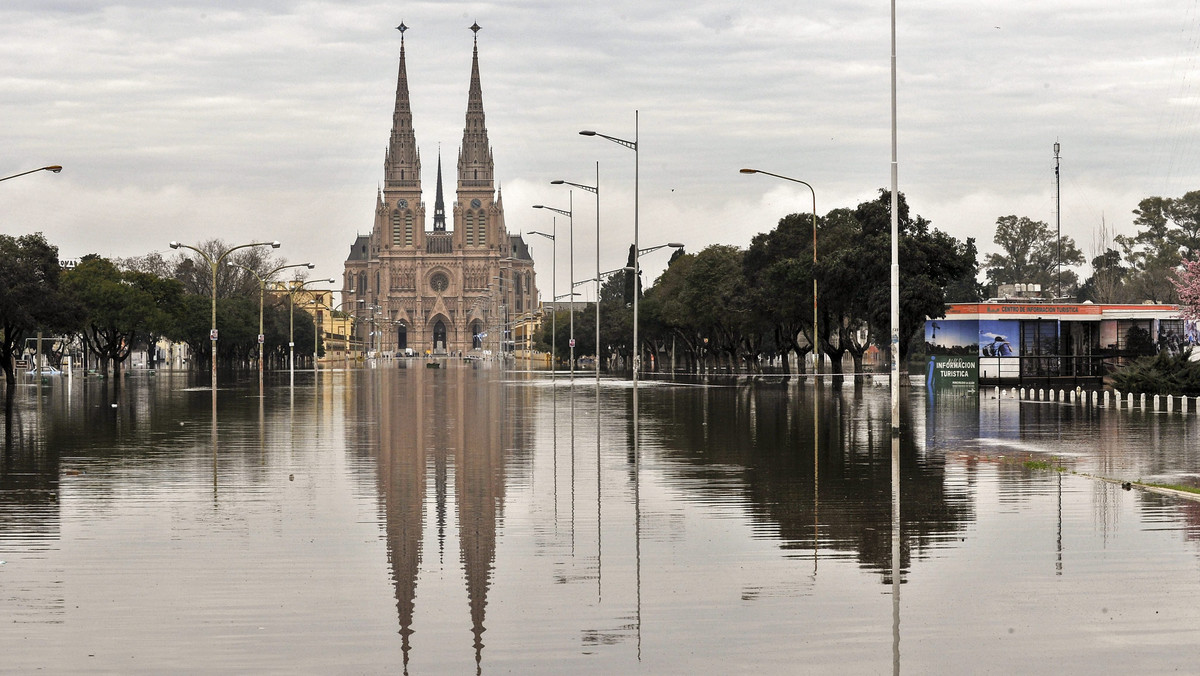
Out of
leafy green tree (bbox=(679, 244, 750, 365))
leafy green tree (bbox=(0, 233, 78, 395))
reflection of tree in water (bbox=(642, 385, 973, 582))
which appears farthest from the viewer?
leafy green tree (bbox=(679, 244, 750, 365))

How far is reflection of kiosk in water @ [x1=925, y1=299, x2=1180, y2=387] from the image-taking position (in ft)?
183

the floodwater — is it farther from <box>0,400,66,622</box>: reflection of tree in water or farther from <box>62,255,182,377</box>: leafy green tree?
<box>62,255,182,377</box>: leafy green tree

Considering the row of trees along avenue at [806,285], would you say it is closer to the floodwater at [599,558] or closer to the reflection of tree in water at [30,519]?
the floodwater at [599,558]

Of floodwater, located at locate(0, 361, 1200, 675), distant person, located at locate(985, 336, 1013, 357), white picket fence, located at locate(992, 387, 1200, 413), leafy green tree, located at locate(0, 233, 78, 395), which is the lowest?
floodwater, located at locate(0, 361, 1200, 675)

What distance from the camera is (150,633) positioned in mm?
8156

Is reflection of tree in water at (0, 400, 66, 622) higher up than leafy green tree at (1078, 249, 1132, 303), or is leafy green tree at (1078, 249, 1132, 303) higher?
leafy green tree at (1078, 249, 1132, 303)

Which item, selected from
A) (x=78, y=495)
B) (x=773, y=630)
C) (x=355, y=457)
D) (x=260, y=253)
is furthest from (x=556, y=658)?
(x=260, y=253)

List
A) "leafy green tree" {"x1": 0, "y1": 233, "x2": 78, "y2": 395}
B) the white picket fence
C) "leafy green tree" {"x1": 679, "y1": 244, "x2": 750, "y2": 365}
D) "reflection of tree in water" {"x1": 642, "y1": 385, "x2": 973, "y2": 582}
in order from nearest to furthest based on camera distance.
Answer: "reflection of tree in water" {"x1": 642, "y1": 385, "x2": 973, "y2": 582} < the white picket fence < "leafy green tree" {"x1": 0, "y1": 233, "x2": 78, "y2": 395} < "leafy green tree" {"x1": 679, "y1": 244, "x2": 750, "y2": 365}

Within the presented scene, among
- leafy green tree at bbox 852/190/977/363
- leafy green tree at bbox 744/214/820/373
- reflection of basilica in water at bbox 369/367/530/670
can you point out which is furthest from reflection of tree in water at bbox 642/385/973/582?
leafy green tree at bbox 744/214/820/373

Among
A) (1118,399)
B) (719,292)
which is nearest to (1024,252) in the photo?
(719,292)

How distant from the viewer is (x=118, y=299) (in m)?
84.9

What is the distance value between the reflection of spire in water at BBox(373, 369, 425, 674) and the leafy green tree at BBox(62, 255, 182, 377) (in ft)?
194

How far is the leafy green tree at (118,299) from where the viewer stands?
277ft

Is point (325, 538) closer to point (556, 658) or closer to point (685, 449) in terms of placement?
point (556, 658)
